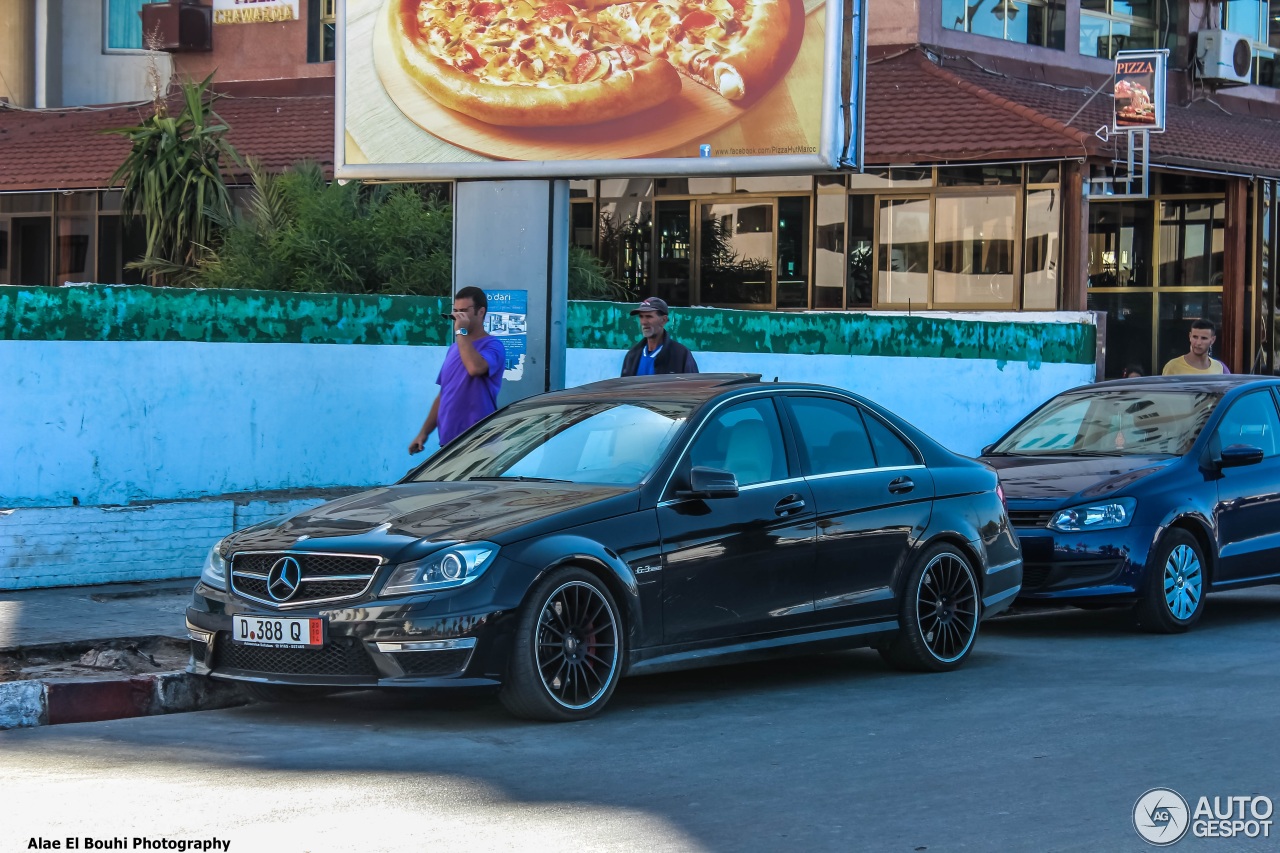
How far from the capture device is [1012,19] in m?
24.0

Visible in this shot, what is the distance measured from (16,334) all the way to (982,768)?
701 centimetres

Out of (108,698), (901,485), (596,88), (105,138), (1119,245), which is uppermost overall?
(105,138)

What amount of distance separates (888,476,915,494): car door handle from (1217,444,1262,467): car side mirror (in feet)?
9.58

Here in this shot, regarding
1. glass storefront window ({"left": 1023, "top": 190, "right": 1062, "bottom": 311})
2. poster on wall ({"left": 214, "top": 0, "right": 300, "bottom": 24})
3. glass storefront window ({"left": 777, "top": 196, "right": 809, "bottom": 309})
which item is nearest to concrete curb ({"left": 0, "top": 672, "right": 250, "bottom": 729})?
glass storefront window ({"left": 1023, "top": 190, "right": 1062, "bottom": 311})

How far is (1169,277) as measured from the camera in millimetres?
25453

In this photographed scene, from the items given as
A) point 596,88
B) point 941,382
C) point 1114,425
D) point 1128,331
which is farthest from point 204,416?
point 1128,331

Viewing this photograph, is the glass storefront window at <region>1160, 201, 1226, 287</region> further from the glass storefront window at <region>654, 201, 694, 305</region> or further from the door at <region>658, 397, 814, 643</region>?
the door at <region>658, 397, 814, 643</region>

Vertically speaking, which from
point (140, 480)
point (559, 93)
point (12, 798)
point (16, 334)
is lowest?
point (12, 798)

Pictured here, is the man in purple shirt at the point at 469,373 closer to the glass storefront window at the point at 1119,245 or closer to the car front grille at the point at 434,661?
the car front grille at the point at 434,661

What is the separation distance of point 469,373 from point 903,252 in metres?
13.3

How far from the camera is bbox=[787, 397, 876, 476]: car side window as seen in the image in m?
8.60

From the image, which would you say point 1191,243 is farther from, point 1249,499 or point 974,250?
point 1249,499

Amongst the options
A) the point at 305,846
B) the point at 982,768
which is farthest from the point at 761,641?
the point at 305,846

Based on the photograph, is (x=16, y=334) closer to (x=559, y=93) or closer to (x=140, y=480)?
(x=140, y=480)
